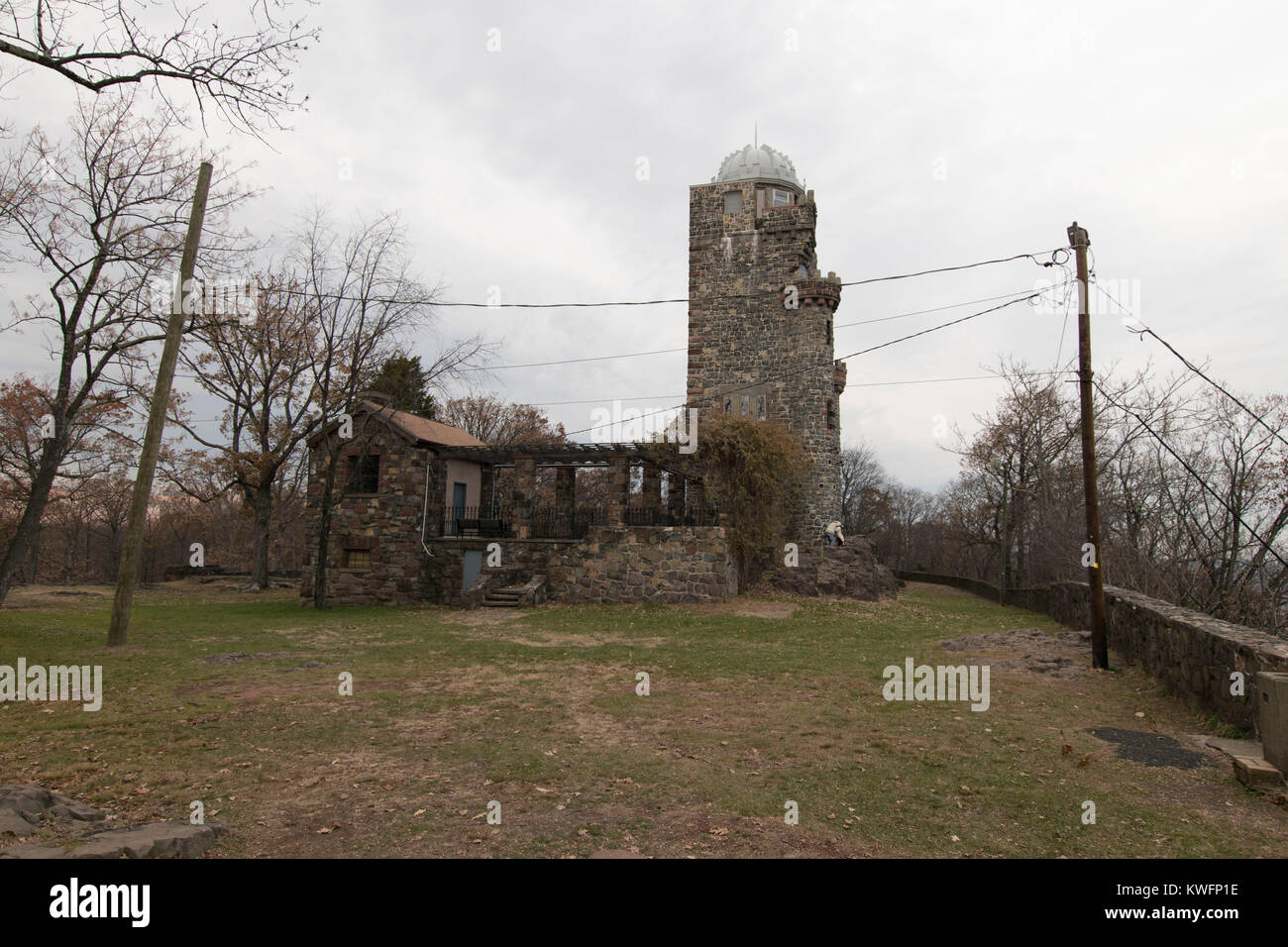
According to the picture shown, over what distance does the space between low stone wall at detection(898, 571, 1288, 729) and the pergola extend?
518 inches

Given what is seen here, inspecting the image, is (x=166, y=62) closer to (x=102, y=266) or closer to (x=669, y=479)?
(x=102, y=266)

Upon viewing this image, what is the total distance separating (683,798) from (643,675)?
485 cm

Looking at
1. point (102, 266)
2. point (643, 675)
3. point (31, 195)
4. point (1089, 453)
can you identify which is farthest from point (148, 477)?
point (1089, 453)

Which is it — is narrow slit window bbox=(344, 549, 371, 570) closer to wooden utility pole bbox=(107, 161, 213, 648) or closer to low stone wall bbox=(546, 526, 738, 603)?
low stone wall bbox=(546, 526, 738, 603)

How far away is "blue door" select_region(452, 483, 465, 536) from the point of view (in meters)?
24.6

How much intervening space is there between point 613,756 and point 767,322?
2453 centimetres

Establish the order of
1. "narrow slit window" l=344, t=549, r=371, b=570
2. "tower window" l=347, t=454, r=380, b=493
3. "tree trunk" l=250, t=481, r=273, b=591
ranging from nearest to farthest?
"narrow slit window" l=344, t=549, r=371, b=570 < "tower window" l=347, t=454, r=380, b=493 < "tree trunk" l=250, t=481, r=273, b=591

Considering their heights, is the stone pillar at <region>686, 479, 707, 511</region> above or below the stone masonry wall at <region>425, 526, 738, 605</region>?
above

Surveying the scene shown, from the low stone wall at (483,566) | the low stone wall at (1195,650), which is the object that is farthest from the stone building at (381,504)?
the low stone wall at (1195,650)

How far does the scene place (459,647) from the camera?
1390 cm

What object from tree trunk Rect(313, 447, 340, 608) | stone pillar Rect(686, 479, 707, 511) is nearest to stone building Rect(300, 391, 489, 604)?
tree trunk Rect(313, 447, 340, 608)

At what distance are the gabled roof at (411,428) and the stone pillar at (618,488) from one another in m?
6.14
